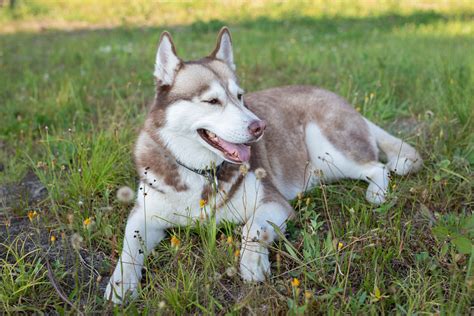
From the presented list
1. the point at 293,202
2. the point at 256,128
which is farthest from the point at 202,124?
the point at 293,202

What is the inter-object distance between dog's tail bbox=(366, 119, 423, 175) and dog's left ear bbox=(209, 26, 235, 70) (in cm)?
132

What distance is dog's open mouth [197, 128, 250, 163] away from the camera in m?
2.74

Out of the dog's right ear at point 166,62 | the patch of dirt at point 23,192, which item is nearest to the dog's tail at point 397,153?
the dog's right ear at point 166,62

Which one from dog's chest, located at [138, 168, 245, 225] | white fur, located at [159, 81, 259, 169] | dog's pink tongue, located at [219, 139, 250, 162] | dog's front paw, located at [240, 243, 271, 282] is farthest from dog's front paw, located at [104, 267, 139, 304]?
dog's pink tongue, located at [219, 139, 250, 162]

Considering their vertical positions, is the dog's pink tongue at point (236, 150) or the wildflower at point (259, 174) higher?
the wildflower at point (259, 174)

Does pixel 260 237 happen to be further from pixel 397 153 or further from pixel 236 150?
pixel 397 153

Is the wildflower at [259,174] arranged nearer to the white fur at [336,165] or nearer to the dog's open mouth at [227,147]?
the dog's open mouth at [227,147]

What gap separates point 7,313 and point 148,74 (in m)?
4.15

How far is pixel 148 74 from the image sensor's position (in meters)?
5.92

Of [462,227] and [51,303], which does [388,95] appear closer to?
[462,227]

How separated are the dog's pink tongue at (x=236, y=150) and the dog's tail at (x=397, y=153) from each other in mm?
989

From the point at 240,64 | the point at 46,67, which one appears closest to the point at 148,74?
the point at 240,64

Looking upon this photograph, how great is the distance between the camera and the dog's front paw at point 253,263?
2273 mm

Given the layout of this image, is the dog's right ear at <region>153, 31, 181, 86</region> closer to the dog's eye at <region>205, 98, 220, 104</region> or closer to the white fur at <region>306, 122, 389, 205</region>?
the dog's eye at <region>205, 98, 220, 104</region>
